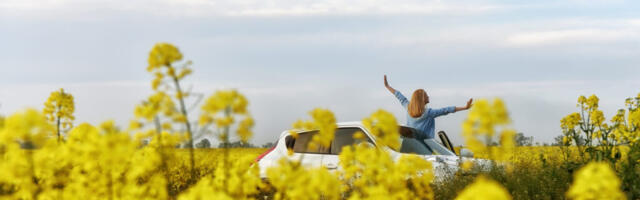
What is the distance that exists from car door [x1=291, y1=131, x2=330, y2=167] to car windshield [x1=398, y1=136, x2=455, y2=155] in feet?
3.60

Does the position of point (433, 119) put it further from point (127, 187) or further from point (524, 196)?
point (127, 187)

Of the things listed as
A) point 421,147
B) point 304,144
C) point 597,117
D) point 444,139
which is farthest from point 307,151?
point 597,117

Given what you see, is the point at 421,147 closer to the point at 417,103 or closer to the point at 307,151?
the point at 417,103

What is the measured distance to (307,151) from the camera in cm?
996

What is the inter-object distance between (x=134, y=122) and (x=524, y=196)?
17.5 feet

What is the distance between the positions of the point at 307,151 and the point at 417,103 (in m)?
2.15

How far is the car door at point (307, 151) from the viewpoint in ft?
31.9

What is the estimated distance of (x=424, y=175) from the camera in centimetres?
607

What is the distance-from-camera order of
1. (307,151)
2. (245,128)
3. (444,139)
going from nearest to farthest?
(245,128) < (307,151) < (444,139)

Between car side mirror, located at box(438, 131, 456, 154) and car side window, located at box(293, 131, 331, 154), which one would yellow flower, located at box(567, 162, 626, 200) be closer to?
car side window, located at box(293, 131, 331, 154)

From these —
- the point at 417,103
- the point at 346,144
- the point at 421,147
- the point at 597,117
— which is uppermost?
the point at 417,103

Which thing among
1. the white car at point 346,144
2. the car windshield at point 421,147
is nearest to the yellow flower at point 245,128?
the white car at point 346,144

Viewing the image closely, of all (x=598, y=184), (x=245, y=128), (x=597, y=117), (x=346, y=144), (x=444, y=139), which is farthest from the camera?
(x=444, y=139)

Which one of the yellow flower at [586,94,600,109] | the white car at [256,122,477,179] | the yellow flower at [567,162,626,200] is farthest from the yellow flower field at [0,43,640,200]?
the yellow flower at [586,94,600,109]
